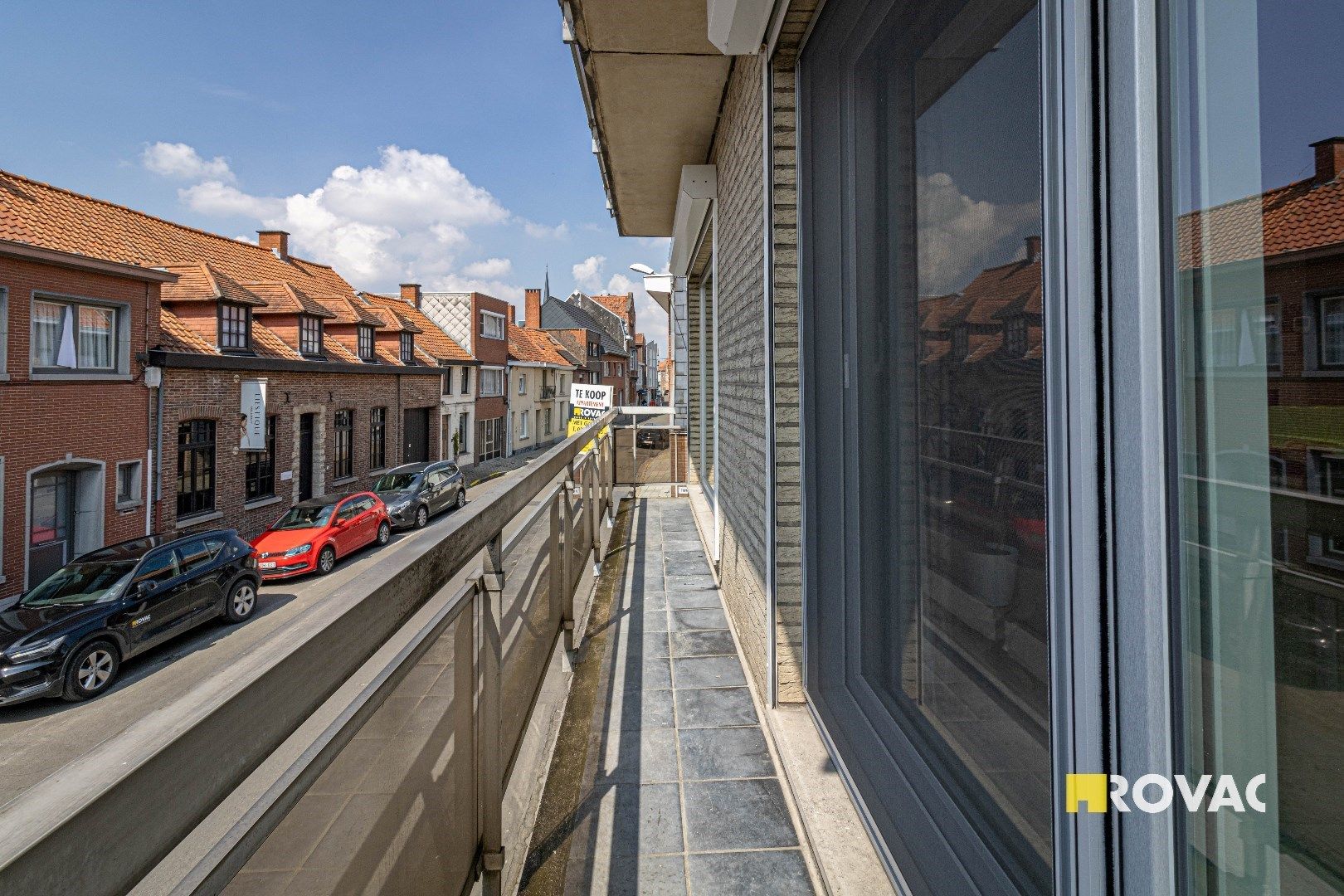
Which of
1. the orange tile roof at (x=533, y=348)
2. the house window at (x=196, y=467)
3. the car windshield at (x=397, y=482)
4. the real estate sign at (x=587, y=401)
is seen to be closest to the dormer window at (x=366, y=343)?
the car windshield at (x=397, y=482)

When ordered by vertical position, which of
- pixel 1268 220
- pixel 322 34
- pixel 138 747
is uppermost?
pixel 322 34

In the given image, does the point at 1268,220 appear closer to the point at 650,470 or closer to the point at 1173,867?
the point at 1173,867

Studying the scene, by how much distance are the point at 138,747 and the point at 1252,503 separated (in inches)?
35.0

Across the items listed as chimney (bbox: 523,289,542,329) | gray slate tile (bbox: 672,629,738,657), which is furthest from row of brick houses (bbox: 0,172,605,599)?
chimney (bbox: 523,289,542,329)

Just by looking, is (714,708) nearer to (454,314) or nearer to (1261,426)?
(1261,426)

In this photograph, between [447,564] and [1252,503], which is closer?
[1252,503]

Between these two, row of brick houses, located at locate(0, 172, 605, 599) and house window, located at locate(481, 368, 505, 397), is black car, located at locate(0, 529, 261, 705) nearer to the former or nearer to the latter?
row of brick houses, located at locate(0, 172, 605, 599)

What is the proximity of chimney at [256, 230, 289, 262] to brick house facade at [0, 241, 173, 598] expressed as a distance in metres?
8.90

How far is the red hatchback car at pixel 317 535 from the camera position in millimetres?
13883

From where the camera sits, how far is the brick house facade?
11.6 metres

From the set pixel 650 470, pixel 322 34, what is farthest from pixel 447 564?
pixel 322 34

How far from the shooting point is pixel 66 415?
40.6ft

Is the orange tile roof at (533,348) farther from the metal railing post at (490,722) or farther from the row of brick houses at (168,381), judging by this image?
the metal railing post at (490,722)

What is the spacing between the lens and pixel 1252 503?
65 cm
